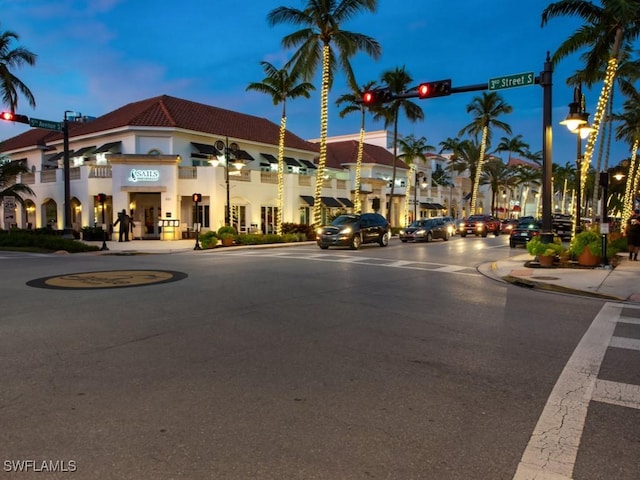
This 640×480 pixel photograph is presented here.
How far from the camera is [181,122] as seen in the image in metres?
34.1

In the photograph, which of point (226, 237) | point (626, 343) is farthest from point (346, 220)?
point (626, 343)

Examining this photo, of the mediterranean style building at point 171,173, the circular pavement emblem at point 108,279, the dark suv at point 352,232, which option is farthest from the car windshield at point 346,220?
the circular pavement emblem at point 108,279

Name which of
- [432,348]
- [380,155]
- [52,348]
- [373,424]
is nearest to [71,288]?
[52,348]

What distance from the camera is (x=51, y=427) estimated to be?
145 inches

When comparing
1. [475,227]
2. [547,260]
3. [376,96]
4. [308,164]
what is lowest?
[547,260]

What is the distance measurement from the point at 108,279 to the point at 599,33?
20.7 meters

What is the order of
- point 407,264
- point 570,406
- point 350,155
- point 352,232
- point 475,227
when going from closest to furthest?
point 570,406 → point 407,264 → point 352,232 → point 475,227 → point 350,155

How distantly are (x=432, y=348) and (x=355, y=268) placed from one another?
908cm

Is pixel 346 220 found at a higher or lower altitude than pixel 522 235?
higher

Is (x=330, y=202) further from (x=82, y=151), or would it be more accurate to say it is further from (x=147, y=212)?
(x=82, y=151)

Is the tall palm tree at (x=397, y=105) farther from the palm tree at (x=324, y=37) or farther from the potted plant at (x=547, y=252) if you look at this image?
the potted plant at (x=547, y=252)

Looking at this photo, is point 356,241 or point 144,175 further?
point 144,175

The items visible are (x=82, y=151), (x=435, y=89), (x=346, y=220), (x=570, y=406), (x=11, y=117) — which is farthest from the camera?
(x=82, y=151)

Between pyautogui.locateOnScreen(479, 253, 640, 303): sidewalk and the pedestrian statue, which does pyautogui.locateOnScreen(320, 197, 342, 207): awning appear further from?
pyautogui.locateOnScreen(479, 253, 640, 303): sidewalk
